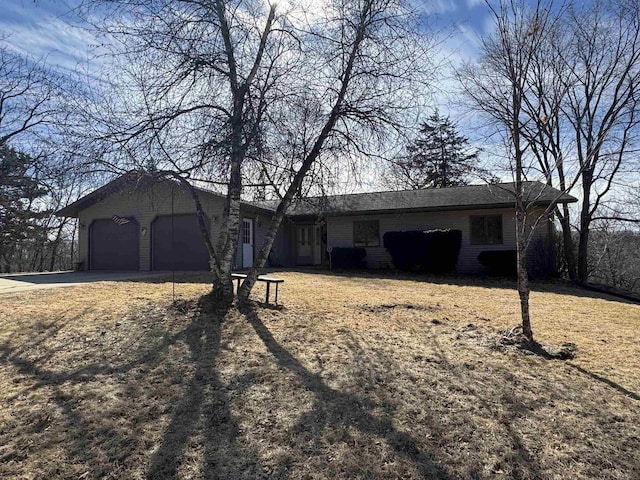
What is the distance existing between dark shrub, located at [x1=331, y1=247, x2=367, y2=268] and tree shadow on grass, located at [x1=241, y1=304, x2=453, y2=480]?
12.3m

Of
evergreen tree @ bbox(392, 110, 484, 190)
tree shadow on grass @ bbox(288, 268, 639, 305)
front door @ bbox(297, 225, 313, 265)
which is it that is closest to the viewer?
tree shadow on grass @ bbox(288, 268, 639, 305)

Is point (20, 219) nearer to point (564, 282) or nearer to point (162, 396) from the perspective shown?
point (162, 396)

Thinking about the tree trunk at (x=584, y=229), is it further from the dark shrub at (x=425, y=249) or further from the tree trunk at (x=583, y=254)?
the dark shrub at (x=425, y=249)

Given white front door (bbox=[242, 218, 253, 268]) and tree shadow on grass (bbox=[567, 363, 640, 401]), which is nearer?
tree shadow on grass (bbox=[567, 363, 640, 401])

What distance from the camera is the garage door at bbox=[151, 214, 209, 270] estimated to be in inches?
618

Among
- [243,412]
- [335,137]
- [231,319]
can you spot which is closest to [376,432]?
[243,412]

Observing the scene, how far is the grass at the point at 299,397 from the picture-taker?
8.85 feet

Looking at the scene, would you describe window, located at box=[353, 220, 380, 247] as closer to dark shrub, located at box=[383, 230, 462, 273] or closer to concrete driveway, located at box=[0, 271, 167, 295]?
dark shrub, located at box=[383, 230, 462, 273]

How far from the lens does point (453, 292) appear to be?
10.4 metres

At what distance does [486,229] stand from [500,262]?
1.49m

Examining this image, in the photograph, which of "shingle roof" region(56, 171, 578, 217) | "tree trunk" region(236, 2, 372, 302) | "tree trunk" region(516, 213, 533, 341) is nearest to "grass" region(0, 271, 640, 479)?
"tree trunk" region(516, 213, 533, 341)

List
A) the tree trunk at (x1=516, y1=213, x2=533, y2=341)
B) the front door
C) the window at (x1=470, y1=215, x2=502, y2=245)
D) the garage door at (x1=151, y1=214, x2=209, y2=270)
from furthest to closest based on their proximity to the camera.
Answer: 1. the front door
2. the garage door at (x1=151, y1=214, x2=209, y2=270)
3. the window at (x1=470, y1=215, x2=502, y2=245)
4. the tree trunk at (x1=516, y1=213, x2=533, y2=341)

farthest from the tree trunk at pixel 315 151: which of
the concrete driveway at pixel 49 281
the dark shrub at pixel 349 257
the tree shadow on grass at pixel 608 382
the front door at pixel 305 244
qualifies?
the front door at pixel 305 244

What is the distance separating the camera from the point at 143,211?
53.7 ft
